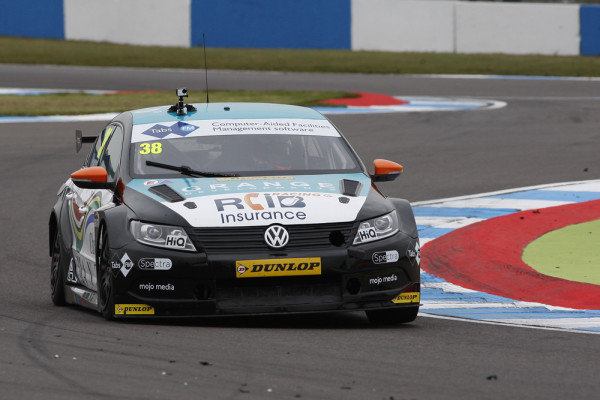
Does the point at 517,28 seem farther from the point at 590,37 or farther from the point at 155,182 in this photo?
the point at 155,182

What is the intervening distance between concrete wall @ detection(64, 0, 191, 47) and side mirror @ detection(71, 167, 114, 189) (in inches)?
1330

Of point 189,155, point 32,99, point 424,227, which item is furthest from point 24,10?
point 189,155

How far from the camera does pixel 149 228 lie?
22.9 ft

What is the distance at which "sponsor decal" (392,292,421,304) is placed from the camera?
23.5ft

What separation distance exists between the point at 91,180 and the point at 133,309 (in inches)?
41.0

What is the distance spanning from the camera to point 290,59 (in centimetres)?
3869

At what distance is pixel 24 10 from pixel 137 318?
1403 inches

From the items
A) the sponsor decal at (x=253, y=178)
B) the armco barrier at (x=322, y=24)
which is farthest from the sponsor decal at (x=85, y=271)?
the armco barrier at (x=322, y=24)

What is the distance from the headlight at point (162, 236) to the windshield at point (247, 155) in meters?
0.74

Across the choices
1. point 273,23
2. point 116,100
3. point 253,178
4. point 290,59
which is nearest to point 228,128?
point 253,178

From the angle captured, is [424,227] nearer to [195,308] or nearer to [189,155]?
[189,155]

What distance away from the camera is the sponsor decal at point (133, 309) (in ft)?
22.7

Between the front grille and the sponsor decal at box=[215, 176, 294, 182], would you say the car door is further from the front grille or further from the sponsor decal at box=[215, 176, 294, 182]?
the front grille

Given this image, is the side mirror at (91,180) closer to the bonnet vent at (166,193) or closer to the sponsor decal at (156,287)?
the bonnet vent at (166,193)
